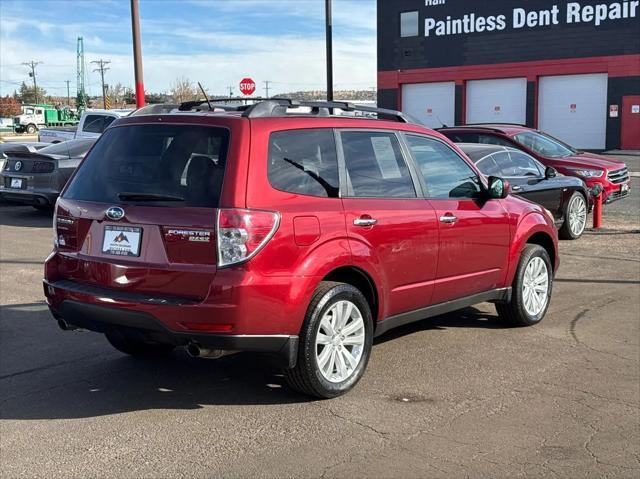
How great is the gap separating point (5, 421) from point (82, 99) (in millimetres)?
87981

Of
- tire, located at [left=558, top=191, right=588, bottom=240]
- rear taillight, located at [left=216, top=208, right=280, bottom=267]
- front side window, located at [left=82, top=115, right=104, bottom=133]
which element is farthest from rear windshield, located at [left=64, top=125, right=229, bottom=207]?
front side window, located at [left=82, top=115, right=104, bottom=133]

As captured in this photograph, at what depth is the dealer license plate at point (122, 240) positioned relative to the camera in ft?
14.5

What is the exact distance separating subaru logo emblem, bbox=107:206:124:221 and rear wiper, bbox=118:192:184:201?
0.29 ft

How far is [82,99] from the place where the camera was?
8662cm

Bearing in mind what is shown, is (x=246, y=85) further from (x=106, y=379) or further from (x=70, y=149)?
(x=106, y=379)

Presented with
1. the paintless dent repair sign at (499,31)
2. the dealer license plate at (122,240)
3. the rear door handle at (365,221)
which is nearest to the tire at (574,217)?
the rear door handle at (365,221)

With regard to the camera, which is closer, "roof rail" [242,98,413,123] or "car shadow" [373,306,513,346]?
"roof rail" [242,98,413,123]

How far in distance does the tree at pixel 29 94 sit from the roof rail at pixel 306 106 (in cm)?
11863

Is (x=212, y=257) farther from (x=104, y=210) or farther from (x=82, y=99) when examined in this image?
(x=82, y=99)

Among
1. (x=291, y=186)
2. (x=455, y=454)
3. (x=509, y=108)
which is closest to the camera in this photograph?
(x=455, y=454)

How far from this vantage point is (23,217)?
13992 mm

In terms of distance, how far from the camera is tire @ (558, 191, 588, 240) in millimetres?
11375

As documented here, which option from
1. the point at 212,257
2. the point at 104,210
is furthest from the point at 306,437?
the point at 104,210

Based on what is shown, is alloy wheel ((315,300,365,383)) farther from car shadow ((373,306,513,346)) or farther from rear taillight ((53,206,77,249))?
rear taillight ((53,206,77,249))
